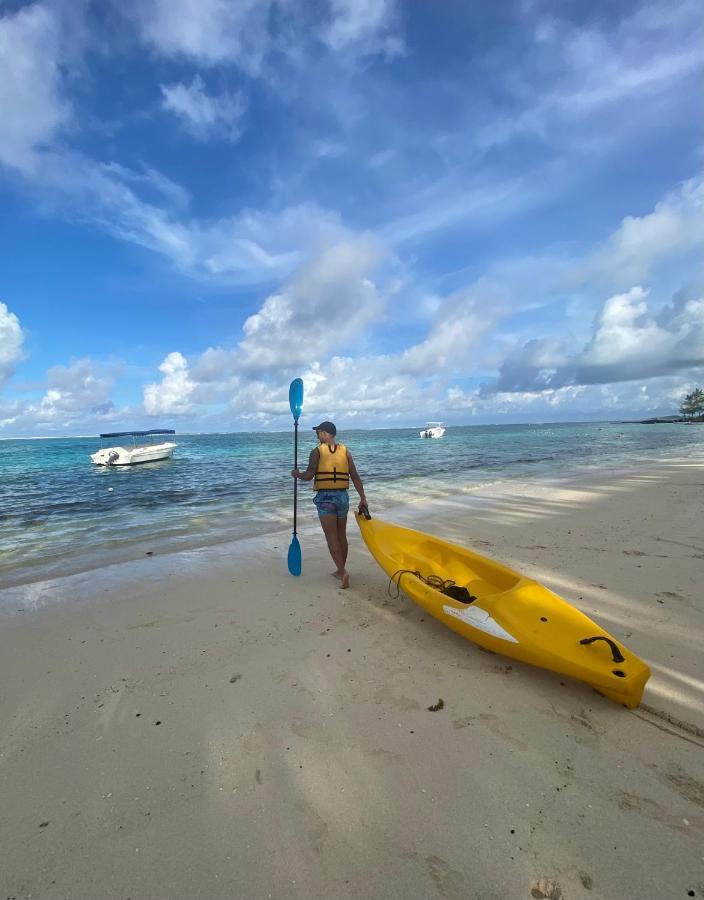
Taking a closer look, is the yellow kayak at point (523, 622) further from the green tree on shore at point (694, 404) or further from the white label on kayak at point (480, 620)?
the green tree on shore at point (694, 404)

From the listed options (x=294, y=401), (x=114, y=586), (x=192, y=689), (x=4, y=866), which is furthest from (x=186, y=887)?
(x=294, y=401)

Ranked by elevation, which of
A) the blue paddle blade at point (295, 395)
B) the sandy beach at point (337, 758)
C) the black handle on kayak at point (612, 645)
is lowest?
the sandy beach at point (337, 758)

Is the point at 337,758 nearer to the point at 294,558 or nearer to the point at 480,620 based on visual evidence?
the point at 480,620

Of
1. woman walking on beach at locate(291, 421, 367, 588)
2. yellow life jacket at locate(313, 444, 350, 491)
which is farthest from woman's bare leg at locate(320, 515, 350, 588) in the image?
yellow life jacket at locate(313, 444, 350, 491)

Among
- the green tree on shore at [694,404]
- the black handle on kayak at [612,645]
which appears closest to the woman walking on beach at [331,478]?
the black handle on kayak at [612,645]

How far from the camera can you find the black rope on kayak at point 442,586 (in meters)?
4.31

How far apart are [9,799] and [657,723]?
13.3 ft

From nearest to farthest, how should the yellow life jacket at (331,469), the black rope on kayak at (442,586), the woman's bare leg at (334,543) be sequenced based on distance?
the black rope on kayak at (442,586)
the yellow life jacket at (331,469)
the woman's bare leg at (334,543)

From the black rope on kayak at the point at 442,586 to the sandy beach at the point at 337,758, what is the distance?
380 millimetres

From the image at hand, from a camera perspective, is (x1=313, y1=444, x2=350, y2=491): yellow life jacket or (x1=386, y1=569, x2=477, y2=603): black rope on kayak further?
(x1=313, y1=444, x2=350, y2=491): yellow life jacket

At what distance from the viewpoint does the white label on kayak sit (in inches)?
132

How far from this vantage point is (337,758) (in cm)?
260

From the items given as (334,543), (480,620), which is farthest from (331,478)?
(480,620)

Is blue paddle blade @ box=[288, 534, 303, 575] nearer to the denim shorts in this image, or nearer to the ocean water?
the denim shorts
